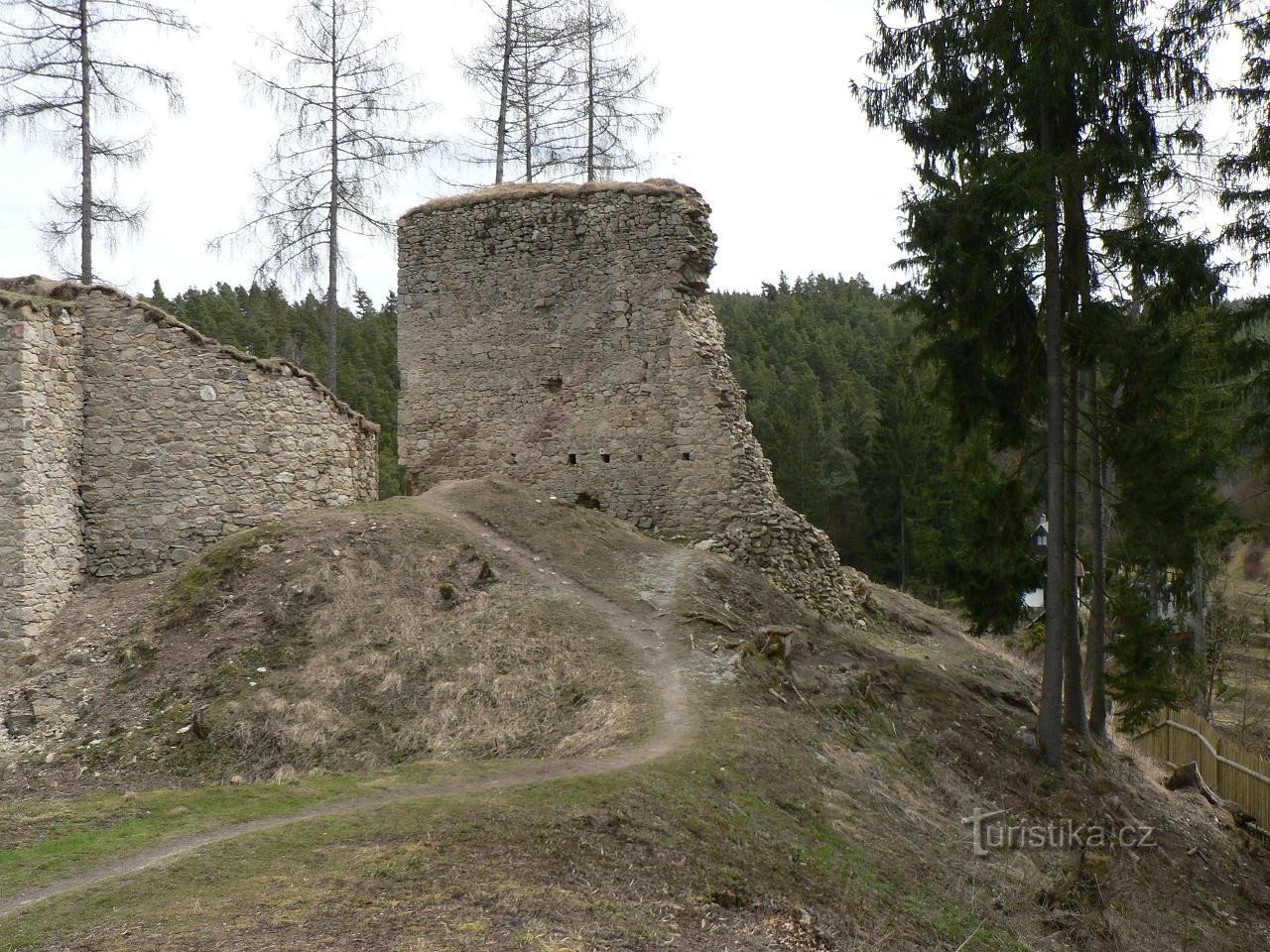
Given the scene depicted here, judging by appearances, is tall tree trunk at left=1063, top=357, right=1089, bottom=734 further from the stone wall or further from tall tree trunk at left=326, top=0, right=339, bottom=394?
tall tree trunk at left=326, top=0, right=339, bottom=394

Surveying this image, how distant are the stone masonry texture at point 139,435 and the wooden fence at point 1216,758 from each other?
1347cm

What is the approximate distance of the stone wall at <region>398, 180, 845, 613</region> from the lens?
1600cm

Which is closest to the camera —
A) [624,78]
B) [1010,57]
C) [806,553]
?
[1010,57]

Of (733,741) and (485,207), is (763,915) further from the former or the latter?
(485,207)

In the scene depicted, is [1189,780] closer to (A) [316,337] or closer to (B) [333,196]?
(B) [333,196]

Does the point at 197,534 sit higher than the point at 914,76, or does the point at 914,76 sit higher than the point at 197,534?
the point at 914,76

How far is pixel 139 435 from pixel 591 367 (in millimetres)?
6405

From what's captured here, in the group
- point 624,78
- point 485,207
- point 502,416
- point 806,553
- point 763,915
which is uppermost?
point 624,78

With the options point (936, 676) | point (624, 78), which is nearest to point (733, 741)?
point (936, 676)

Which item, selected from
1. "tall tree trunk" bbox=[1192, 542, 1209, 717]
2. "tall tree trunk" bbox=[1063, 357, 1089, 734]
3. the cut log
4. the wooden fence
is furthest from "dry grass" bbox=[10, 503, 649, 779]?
"tall tree trunk" bbox=[1192, 542, 1209, 717]

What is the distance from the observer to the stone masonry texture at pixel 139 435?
12.5 m

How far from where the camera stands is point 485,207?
17.1 meters

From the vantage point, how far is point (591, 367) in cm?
1650

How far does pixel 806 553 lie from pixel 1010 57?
737 centimetres
